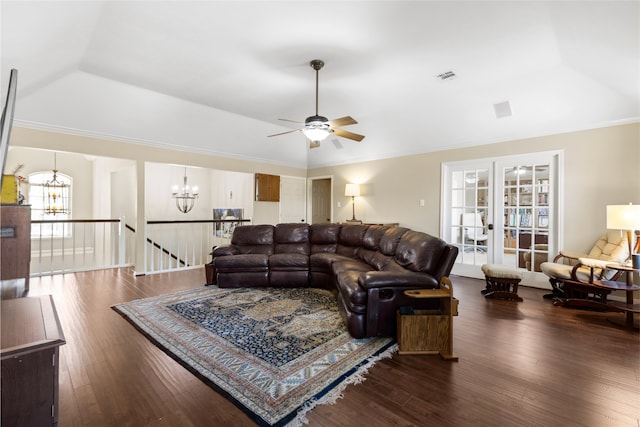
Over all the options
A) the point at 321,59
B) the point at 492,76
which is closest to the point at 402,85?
the point at 492,76

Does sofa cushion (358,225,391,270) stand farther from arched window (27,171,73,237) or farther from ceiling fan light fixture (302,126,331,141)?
arched window (27,171,73,237)

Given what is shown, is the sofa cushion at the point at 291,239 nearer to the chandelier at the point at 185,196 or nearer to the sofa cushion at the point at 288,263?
the sofa cushion at the point at 288,263

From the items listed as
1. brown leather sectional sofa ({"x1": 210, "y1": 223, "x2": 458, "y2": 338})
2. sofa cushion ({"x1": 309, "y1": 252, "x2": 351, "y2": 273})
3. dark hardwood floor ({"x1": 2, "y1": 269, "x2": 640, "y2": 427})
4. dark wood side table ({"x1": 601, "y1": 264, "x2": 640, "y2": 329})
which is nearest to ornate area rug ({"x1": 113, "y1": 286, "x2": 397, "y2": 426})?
dark hardwood floor ({"x1": 2, "y1": 269, "x2": 640, "y2": 427})

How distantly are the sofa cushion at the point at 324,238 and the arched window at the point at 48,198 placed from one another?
6927 mm

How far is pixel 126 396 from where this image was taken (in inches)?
75.5

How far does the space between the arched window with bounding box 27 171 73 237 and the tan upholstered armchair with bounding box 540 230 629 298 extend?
10433 millimetres

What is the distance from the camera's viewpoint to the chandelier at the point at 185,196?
7.99m

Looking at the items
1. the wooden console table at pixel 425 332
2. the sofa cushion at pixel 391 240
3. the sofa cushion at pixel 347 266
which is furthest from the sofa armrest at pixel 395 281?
the sofa cushion at pixel 391 240

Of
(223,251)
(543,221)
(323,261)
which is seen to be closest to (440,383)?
(323,261)

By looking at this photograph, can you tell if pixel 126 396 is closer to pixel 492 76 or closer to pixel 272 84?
pixel 272 84

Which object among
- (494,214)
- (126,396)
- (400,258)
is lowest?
(126,396)

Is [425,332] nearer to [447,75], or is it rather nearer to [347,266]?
[347,266]

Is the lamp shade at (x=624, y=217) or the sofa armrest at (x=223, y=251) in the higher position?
the lamp shade at (x=624, y=217)

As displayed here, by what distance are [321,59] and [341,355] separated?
3.16 m
